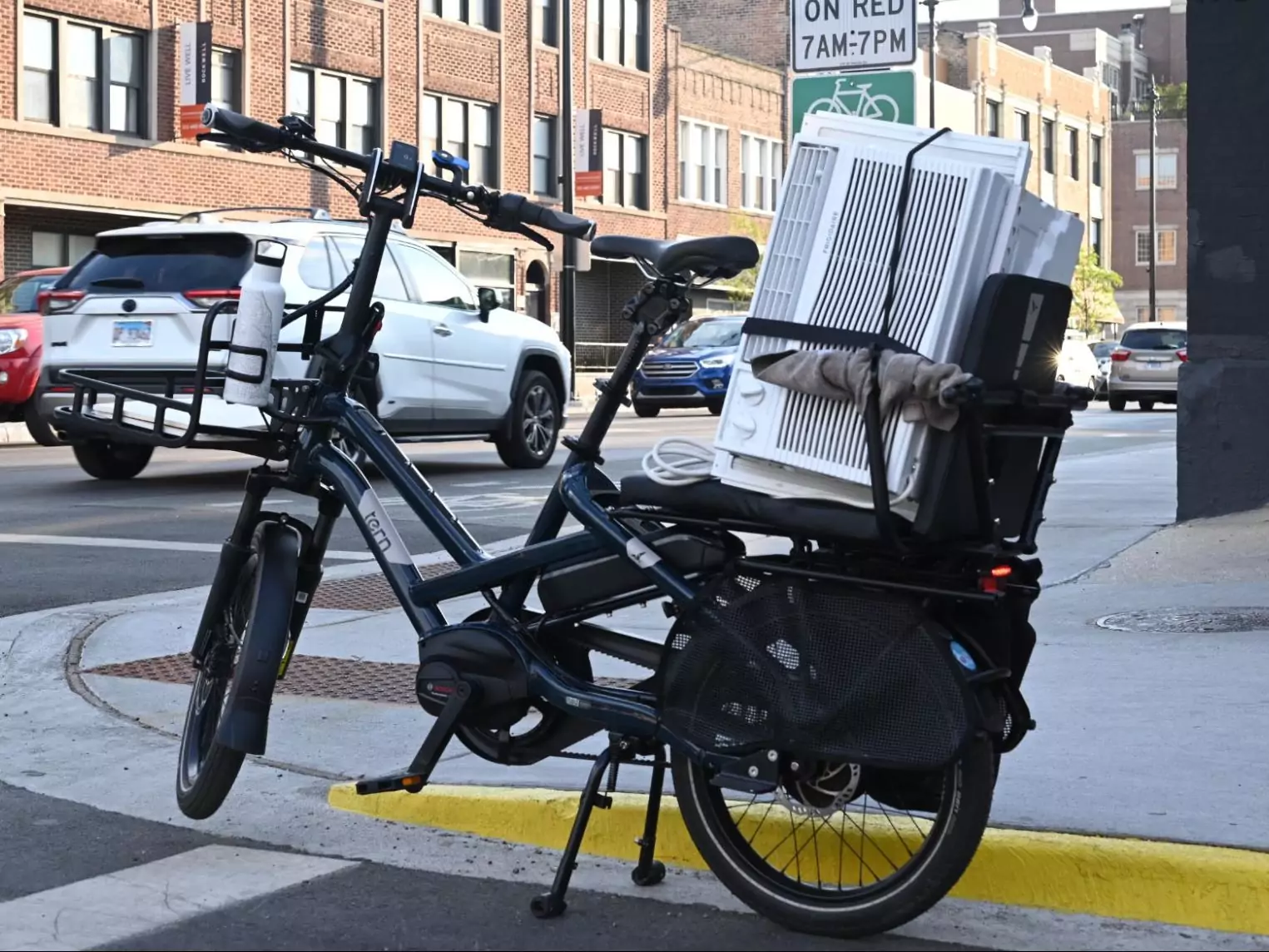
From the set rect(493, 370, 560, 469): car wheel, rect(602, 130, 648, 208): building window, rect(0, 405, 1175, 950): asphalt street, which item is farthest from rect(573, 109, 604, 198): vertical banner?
rect(0, 405, 1175, 950): asphalt street

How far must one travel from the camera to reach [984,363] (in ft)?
12.4

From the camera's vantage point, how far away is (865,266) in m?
3.84

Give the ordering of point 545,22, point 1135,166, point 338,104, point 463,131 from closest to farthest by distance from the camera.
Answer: point 338,104 → point 463,131 → point 545,22 → point 1135,166

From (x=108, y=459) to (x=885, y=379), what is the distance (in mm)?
11827

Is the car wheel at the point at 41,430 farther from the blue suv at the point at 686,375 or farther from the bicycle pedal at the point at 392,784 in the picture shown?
the blue suv at the point at 686,375

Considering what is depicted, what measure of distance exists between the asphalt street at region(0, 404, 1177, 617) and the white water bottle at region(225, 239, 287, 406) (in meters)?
0.58

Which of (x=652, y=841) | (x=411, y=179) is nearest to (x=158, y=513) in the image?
(x=411, y=179)

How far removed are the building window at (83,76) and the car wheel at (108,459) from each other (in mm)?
17670

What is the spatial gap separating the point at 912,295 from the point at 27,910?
7.51 feet

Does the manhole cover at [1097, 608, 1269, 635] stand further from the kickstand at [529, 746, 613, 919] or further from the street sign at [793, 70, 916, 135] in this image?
the kickstand at [529, 746, 613, 919]

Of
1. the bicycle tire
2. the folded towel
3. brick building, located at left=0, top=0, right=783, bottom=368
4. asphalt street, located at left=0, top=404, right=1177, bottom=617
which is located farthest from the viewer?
brick building, located at left=0, top=0, right=783, bottom=368

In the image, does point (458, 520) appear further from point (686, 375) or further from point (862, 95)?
point (686, 375)

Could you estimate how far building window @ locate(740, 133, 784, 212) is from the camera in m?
52.8

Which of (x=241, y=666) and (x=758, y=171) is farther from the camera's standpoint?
(x=758, y=171)
